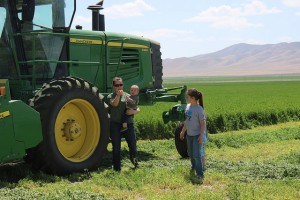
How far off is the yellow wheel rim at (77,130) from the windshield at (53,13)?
1.63m

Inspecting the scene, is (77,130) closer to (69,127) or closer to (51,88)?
(69,127)

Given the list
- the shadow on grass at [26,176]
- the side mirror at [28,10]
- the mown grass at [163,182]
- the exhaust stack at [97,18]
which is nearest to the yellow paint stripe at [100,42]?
the exhaust stack at [97,18]

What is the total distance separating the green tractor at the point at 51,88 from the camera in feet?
25.1

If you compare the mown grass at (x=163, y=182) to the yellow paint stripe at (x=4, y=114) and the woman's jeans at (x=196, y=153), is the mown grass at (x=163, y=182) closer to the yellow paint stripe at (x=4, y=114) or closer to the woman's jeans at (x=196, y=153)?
the woman's jeans at (x=196, y=153)

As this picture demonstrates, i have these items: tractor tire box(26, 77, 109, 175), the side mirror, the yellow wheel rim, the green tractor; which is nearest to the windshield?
the green tractor

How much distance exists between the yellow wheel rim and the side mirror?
1.71m

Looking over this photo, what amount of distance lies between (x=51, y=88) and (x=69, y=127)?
2.77 ft

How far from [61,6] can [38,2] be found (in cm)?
45

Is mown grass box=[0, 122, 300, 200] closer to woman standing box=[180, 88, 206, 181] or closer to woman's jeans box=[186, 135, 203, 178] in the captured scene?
woman's jeans box=[186, 135, 203, 178]

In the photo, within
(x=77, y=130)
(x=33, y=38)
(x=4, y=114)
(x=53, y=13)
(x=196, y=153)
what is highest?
(x=53, y=13)

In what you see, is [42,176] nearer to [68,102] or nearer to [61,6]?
[68,102]

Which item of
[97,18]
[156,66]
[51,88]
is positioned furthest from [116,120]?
[156,66]

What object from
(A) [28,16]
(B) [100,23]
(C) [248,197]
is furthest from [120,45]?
(C) [248,197]

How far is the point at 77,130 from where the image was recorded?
8672 mm
